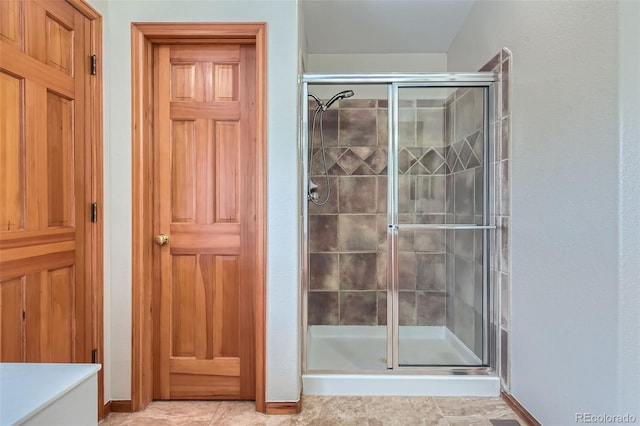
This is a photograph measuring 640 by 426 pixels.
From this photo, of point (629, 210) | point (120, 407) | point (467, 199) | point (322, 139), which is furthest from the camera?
point (322, 139)

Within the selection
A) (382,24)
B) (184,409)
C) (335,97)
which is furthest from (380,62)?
(184,409)

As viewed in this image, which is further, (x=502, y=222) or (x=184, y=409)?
(x=502, y=222)

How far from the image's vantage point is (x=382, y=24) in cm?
277

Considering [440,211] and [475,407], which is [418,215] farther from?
[475,407]

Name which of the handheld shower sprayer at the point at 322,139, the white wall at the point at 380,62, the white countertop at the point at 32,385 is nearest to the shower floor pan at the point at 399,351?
the handheld shower sprayer at the point at 322,139

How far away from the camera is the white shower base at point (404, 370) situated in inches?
82.7

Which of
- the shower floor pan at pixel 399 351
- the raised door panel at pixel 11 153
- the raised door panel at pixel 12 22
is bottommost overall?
the shower floor pan at pixel 399 351

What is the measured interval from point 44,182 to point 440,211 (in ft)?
7.08

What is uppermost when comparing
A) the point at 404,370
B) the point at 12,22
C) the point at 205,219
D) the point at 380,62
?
the point at 380,62

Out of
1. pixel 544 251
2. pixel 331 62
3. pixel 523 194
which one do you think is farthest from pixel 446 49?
pixel 544 251

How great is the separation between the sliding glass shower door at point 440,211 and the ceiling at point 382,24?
77 cm

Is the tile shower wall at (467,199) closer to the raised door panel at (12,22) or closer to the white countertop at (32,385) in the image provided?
the white countertop at (32,385)

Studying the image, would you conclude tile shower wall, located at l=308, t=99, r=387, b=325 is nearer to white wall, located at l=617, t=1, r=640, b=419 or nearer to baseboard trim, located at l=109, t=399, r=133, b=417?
baseboard trim, located at l=109, t=399, r=133, b=417

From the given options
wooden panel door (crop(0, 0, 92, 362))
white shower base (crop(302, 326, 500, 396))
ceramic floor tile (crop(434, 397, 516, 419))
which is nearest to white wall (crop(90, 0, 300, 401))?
wooden panel door (crop(0, 0, 92, 362))
